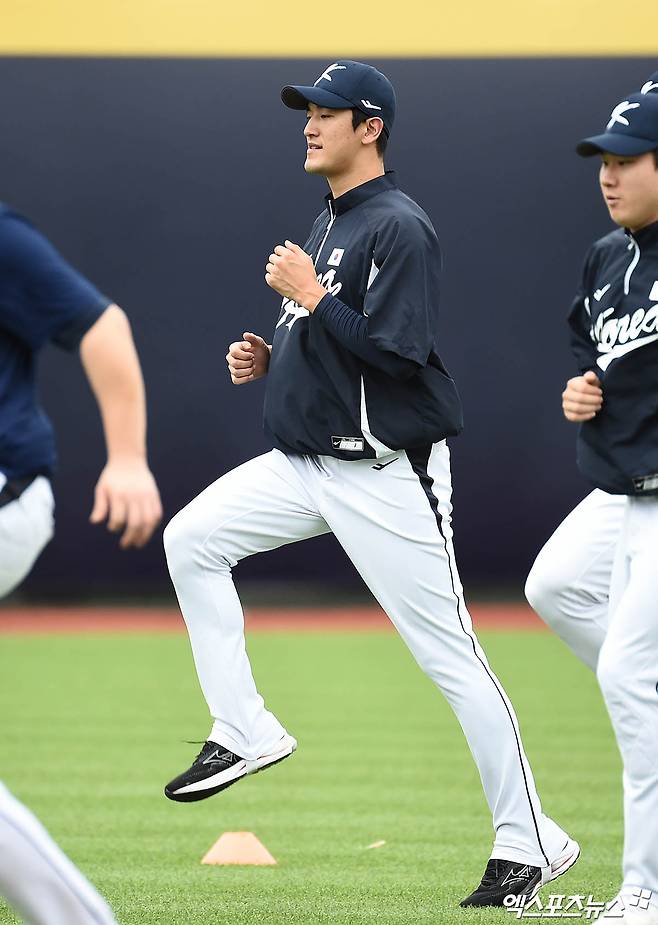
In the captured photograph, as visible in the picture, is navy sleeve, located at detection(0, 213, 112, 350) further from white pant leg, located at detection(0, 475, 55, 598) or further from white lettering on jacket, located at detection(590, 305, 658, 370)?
white lettering on jacket, located at detection(590, 305, 658, 370)

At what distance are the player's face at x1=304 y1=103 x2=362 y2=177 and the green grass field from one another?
93.4 inches

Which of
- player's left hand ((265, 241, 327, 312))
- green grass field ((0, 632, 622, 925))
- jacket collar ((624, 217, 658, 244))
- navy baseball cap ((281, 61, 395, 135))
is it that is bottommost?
green grass field ((0, 632, 622, 925))

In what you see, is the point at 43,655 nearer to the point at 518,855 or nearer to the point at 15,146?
the point at 15,146

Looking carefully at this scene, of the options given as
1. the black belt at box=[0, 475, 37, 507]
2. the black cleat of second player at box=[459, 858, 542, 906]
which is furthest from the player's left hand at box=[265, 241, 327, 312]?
the black cleat of second player at box=[459, 858, 542, 906]

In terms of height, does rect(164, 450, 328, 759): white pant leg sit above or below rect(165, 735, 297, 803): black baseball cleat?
above

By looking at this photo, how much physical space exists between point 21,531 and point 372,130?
7.13 feet

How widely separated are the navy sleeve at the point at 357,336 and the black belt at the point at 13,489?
1398 mm

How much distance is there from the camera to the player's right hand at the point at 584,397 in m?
4.31

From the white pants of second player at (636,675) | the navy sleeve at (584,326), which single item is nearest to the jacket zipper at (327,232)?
the navy sleeve at (584,326)

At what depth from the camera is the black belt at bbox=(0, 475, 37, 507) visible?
345cm

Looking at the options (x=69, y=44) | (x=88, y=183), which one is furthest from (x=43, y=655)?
(x=69, y=44)

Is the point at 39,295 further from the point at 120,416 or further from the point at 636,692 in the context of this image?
the point at 636,692

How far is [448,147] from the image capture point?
544 inches

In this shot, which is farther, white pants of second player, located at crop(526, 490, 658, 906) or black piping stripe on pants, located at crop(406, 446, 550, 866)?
black piping stripe on pants, located at crop(406, 446, 550, 866)
